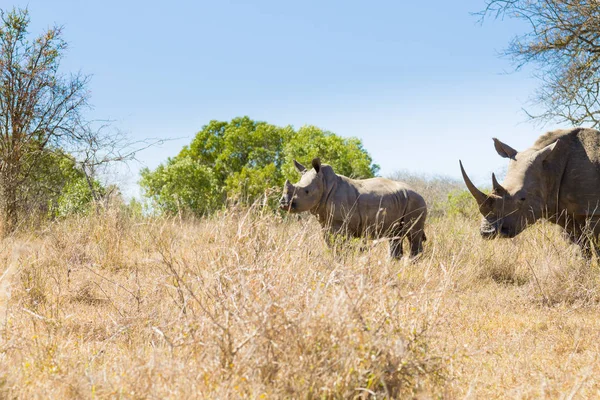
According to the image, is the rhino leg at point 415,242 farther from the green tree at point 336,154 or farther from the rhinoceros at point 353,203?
the green tree at point 336,154

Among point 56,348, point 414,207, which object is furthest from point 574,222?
point 56,348

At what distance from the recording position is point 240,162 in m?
21.9

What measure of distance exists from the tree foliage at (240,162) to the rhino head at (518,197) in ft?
36.9

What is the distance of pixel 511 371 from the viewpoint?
375 centimetres

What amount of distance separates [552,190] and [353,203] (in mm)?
2473

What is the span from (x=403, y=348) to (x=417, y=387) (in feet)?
0.93

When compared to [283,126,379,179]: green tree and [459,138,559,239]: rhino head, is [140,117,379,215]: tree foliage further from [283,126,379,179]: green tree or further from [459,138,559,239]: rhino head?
[459,138,559,239]: rhino head

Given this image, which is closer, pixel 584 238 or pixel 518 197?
pixel 518 197

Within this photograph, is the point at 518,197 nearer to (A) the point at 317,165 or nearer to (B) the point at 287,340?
(A) the point at 317,165

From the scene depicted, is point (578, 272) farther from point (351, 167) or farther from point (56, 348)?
point (351, 167)

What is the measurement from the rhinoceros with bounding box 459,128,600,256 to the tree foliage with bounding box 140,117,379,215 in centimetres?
1123

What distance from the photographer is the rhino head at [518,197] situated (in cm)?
649

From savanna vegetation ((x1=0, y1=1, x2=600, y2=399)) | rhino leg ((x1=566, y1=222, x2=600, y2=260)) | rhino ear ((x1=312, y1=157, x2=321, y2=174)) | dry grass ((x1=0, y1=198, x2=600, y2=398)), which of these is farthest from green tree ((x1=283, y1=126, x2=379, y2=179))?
dry grass ((x1=0, y1=198, x2=600, y2=398))

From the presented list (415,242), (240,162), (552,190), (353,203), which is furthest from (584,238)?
(240,162)
